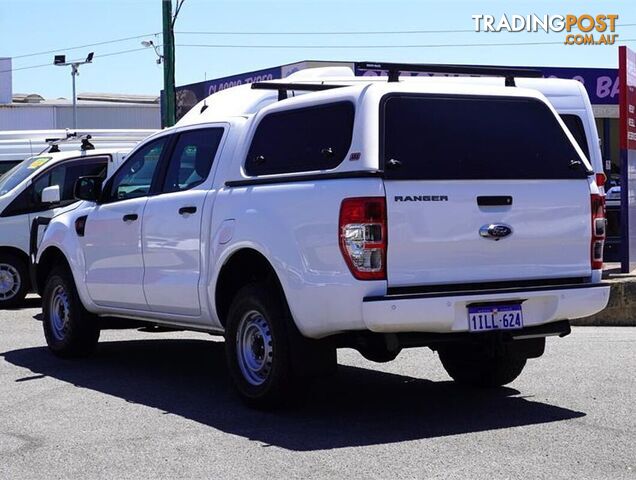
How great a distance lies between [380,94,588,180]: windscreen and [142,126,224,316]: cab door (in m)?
1.73

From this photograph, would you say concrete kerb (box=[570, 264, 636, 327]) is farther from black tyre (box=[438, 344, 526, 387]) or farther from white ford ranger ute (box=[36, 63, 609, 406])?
white ford ranger ute (box=[36, 63, 609, 406])

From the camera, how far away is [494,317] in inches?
290

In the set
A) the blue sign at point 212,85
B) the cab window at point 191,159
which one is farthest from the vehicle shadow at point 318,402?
the blue sign at point 212,85

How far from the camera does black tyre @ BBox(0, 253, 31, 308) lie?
15.4 m

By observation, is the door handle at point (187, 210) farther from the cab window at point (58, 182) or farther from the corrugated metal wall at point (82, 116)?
the corrugated metal wall at point (82, 116)

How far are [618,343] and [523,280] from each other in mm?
4294

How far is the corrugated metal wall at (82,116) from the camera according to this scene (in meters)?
61.5

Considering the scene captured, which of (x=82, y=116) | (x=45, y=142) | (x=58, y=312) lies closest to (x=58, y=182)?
(x=45, y=142)

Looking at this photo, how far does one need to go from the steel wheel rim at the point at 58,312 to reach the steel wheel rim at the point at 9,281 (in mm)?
4929

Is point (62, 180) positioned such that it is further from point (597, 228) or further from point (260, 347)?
point (597, 228)

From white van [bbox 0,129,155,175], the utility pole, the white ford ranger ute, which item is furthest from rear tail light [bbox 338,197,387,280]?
the utility pole

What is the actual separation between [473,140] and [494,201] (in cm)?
44

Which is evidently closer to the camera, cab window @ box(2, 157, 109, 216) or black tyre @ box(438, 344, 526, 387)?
black tyre @ box(438, 344, 526, 387)

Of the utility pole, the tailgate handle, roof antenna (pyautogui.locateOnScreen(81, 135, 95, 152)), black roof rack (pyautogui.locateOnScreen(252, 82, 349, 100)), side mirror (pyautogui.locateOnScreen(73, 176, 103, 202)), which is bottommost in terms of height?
the tailgate handle
